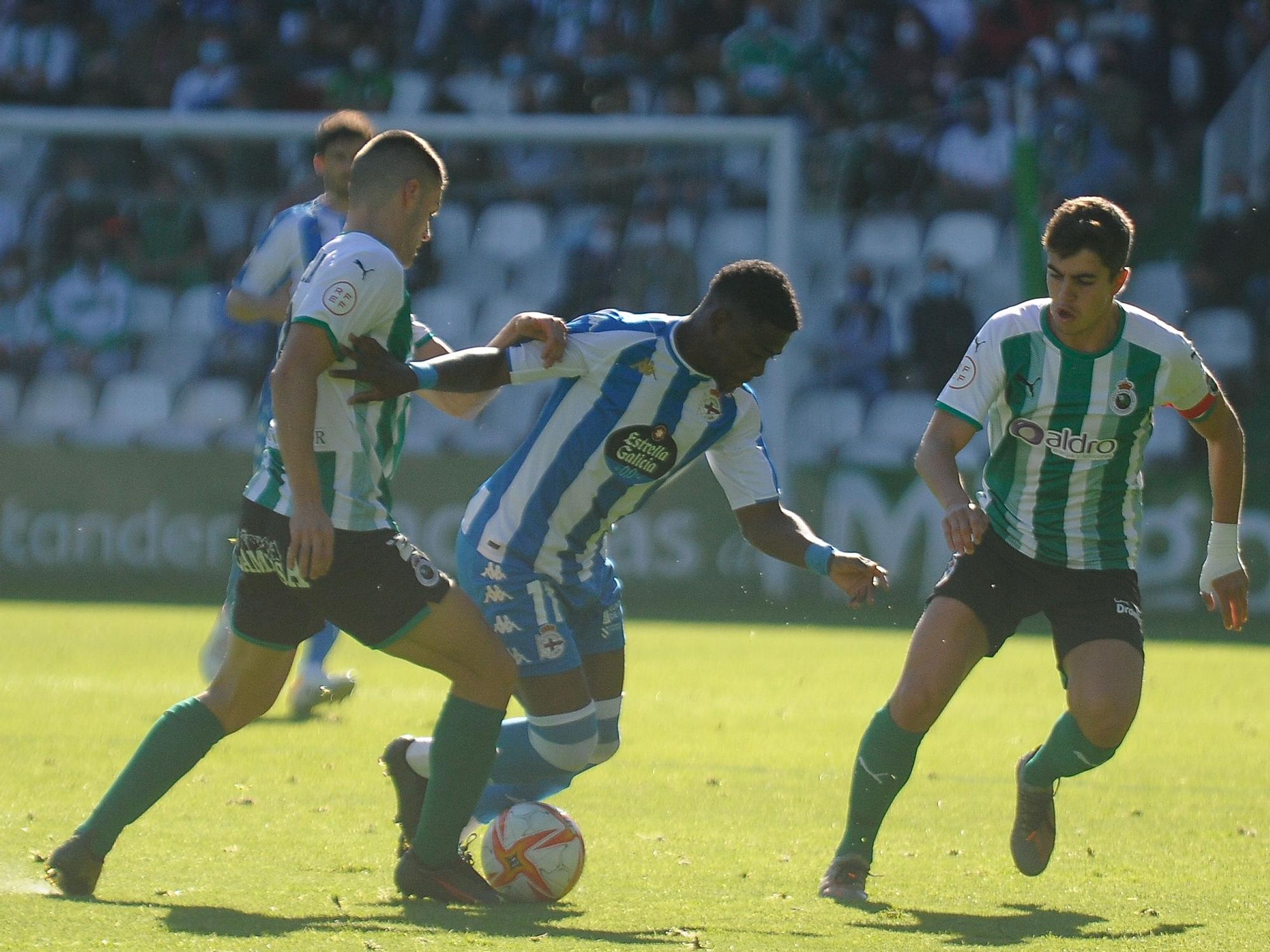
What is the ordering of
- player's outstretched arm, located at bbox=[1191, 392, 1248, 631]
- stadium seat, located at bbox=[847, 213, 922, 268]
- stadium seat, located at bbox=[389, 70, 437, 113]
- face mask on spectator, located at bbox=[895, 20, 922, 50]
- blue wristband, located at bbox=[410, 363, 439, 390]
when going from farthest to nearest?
stadium seat, located at bbox=[389, 70, 437, 113]
face mask on spectator, located at bbox=[895, 20, 922, 50]
stadium seat, located at bbox=[847, 213, 922, 268]
player's outstretched arm, located at bbox=[1191, 392, 1248, 631]
blue wristband, located at bbox=[410, 363, 439, 390]

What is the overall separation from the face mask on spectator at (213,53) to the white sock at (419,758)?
43.4 ft

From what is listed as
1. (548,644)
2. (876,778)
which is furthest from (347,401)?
(876,778)

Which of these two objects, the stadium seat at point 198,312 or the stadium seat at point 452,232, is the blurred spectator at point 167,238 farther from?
the stadium seat at point 452,232

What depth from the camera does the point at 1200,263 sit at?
554 inches

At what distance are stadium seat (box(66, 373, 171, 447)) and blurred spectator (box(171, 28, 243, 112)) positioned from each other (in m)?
3.81

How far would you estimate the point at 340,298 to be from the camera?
14.2 feet

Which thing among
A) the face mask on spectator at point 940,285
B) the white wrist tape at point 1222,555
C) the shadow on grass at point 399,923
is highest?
the face mask on spectator at point 940,285

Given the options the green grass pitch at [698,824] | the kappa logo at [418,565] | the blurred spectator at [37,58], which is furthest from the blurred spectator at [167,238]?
the kappa logo at [418,565]

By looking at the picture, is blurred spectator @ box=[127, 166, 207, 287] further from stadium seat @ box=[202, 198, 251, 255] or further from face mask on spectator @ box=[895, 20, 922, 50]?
face mask on spectator @ box=[895, 20, 922, 50]

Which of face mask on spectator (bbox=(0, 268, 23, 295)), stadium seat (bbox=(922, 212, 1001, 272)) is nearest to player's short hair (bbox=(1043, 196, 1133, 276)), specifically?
stadium seat (bbox=(922, 212, 1001, 272))

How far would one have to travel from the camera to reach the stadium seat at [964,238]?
13906 millimetres

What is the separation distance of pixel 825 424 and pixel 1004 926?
9.54 meters

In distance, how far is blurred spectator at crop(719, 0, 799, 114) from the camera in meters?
15.8

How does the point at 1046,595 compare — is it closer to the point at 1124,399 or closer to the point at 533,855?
the point at 1124,399
